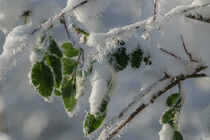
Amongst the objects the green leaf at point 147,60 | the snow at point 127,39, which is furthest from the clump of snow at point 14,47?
the green leaf at point 147,60

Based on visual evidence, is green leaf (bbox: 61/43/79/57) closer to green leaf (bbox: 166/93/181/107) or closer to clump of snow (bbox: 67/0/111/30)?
clump of snow (bbox: 67/0/111/30)

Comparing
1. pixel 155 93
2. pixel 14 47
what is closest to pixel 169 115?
pixel 155 93

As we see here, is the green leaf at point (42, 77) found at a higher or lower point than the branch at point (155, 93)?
higher

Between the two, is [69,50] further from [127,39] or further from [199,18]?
[199,18]

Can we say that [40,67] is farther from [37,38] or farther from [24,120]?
[24,120]

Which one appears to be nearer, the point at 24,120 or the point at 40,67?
the point at 40,67

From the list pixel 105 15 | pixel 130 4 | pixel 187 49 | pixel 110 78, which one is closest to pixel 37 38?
pixel 110 78

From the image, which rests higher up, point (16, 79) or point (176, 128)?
point (176, 128)

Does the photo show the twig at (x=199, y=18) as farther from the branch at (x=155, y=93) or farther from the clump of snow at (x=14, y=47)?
the clump of snow at (x=14, y=47)
